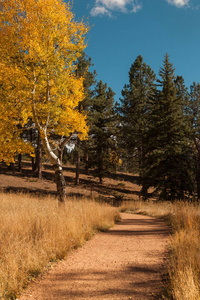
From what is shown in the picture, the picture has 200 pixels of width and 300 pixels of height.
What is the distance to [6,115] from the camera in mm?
8266

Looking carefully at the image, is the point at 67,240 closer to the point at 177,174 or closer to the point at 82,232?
the point at 82,232

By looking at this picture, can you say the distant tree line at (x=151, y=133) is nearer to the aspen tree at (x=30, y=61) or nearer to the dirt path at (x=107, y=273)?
the aspen tree at (x=30, y=61)

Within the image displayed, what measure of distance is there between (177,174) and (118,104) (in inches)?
544

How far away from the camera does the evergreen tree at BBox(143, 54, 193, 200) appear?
54.6ft

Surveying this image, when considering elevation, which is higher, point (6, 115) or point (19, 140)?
point (6, 115)

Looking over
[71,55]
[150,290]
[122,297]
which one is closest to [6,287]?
[122,297]

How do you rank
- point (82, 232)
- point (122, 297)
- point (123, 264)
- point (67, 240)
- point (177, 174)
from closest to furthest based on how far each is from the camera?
point (122, 297) → point (123, 264) → point (67, 240) → point (82, 232) → point (177, 174)

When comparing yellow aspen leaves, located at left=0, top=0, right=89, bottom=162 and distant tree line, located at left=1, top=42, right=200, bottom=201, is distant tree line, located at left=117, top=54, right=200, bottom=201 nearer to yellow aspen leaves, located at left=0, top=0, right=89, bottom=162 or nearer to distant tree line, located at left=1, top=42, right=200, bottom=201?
distant tree line, located at left=1, top=42, right=200, bottom=201

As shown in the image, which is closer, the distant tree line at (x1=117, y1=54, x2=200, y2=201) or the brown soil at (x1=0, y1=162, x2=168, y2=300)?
the brown soil at (x1=0, y1=162, x2=168, y2=300)

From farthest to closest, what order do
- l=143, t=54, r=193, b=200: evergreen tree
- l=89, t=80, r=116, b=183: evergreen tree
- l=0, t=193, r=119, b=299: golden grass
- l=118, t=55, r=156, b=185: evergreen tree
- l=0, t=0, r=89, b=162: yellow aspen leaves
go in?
l=89, t=80, r=116, b=183: evergreen tree → l=118, t=55, r=156, b=185: evergreen tree → l=143, t=54, r=193, b=200: evergreen tree → l=0, t=0, r=89, b=162: yellow aspen leaves → l=0, t=193, r=119, b=299: golden grass

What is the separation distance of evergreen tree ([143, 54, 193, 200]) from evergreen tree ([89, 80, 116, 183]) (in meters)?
10.4

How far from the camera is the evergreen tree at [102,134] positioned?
2873 cm

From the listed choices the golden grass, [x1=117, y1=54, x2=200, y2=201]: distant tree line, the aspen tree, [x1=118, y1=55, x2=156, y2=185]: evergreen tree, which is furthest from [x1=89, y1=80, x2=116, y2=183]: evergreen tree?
the golden grass

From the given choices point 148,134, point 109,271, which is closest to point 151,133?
point 148,134
